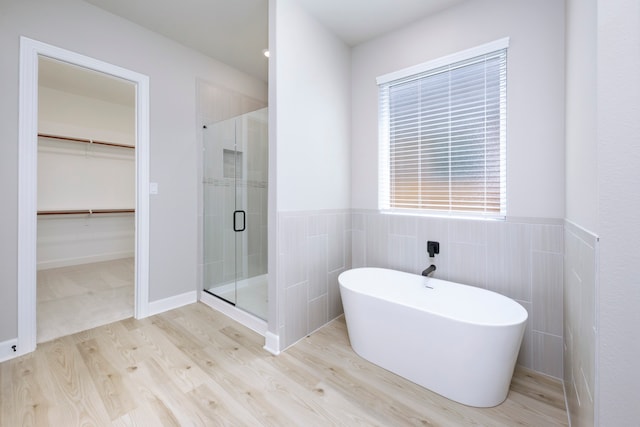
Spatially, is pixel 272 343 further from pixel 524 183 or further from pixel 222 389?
pixel 524 183

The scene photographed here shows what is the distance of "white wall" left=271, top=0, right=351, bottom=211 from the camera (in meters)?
1.90

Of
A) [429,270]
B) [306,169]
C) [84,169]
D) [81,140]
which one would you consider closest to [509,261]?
[429,270]

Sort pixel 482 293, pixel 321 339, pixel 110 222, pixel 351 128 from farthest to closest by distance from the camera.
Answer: pixel 110 222
pixel 351 128
pixel 321 339
pixel 482 293

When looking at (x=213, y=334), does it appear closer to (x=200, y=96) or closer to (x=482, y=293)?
(x=482, y=293)

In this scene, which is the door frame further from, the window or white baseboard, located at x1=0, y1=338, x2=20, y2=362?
the window

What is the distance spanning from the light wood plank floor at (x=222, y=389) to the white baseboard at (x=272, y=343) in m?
0.05

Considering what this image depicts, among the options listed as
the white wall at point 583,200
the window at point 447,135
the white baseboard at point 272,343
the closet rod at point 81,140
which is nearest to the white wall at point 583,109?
the white wall at point 583,200

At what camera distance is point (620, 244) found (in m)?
0.72

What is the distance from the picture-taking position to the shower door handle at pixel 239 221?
2725 mm

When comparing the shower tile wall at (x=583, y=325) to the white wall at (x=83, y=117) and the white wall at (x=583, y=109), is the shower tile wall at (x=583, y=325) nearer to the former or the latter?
the white wall at (x=583, y=109)

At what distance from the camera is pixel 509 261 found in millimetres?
1777

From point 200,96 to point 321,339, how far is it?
9.15 feet

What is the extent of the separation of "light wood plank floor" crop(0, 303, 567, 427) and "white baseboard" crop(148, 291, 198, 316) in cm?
41

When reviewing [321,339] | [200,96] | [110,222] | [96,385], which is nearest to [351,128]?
[200,96]
